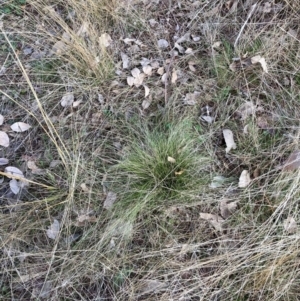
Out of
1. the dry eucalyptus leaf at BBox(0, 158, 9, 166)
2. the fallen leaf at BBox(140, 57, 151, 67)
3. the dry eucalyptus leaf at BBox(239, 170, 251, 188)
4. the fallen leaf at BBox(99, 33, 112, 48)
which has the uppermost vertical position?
the fallen leaf at BBox(99, 33, 112, 48)

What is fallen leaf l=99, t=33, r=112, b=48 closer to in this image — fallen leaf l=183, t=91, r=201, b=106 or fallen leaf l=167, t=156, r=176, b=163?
fallen leaf l=183, t=91, r=201, b=106

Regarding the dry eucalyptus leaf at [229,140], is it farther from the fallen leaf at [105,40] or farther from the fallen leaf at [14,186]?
the fallen leaf at [14,186]

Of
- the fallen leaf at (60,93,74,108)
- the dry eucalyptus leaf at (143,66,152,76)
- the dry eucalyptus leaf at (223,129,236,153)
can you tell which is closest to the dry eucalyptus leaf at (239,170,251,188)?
the dry eucalyptus leaf at (223,129,236,153)

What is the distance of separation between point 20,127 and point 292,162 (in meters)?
1.57

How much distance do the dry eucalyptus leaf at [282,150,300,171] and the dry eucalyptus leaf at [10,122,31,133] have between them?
149 centimetres

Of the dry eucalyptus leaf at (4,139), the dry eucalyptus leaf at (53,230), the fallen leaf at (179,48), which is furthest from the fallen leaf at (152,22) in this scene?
the dry eucalyptus leaf at (53,230)

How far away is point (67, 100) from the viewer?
2.50 m

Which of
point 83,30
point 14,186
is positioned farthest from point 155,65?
point 14,186

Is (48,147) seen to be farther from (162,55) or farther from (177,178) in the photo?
(162,55)

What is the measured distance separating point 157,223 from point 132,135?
542mm

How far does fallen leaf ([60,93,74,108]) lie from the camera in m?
2.49

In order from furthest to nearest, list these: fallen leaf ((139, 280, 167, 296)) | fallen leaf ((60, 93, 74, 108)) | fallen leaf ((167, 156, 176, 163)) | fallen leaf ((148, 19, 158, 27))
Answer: fallen leaf ((148, 19, 158, 27))
fallen leaf ((60, 93, 74, 108))
fallen leaf ((167, 156, 176, 163))
fallen leaf ((139, 280, 167, 296))

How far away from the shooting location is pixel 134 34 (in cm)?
273

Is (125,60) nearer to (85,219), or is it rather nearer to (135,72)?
(135,72)
